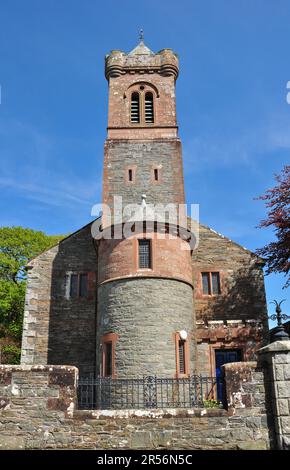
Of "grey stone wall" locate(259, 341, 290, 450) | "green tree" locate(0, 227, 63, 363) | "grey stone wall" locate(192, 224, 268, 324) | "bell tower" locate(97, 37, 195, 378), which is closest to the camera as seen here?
"grey stone wall" locate(259, 341, 290, 450)

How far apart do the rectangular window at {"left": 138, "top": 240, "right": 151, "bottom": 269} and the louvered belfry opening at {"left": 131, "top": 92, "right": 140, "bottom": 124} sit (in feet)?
27.2

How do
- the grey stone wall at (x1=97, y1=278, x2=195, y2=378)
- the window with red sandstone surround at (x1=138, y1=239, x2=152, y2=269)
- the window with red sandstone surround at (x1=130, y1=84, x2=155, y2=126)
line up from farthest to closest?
the window with red sandstone surround at (x1=130, y1=84, x2=155, y2=126), the window with red sandstone surround at (x1=138, y1=239, x2=152, y2=269), the grey stone wall at (x1=97, y1=278, x2=195, y2=378)

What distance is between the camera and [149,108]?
24.0 m

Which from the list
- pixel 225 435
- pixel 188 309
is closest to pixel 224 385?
pixel 225 435

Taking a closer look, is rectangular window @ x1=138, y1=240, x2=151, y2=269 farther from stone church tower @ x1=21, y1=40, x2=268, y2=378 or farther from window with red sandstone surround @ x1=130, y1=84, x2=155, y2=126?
window with red sandstone surround @ x1=130, y1=84, x2=155, y2=126

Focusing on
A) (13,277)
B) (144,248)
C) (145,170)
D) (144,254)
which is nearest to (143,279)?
(144,254)

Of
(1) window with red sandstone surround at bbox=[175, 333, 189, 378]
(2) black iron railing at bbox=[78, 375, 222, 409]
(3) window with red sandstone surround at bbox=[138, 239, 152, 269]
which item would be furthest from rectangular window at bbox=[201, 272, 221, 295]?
(2) black iron railing at bbox=[78, 375, 222, 409]

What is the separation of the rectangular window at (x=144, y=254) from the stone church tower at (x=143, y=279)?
1.7 inches

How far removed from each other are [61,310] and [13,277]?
50.8 feet

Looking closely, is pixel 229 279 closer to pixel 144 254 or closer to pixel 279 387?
pixel 144 254

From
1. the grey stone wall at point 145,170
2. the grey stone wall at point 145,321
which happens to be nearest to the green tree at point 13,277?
the grey stone wall at point 145,170

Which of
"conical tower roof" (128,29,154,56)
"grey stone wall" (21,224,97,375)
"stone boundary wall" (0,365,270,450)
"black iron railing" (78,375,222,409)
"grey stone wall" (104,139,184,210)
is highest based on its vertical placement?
"conical tower roof" (128,29,154,56)

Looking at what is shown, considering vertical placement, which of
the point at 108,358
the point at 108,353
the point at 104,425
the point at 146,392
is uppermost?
the point at 108,353

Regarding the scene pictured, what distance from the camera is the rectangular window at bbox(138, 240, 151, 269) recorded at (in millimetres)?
18031
